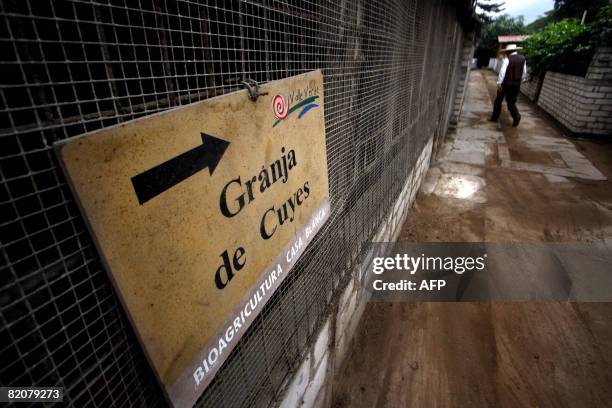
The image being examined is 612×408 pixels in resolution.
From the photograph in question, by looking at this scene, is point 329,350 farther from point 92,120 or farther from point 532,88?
point 532,88

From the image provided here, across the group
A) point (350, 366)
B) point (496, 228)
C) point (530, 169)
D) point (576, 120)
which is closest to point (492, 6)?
point (576, 120)

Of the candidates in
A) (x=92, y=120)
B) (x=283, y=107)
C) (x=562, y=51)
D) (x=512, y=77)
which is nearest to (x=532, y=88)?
(x=562, y=51)

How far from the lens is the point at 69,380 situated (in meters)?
0.73

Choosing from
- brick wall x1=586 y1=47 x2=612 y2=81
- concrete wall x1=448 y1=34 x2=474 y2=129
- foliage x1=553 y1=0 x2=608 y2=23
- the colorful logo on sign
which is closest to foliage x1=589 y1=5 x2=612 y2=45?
brick wall x1=586 y1=47 x2=612 y2=81

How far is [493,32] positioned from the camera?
44031 mm

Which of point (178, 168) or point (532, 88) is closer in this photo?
point (178, 168)

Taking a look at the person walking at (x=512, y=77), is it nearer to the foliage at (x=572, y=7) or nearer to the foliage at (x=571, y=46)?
the foliage at (x=571, y=46)

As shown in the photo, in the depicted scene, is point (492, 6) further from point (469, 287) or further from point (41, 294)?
point (41, 294)

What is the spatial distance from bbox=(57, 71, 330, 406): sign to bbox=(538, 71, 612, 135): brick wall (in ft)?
39.2

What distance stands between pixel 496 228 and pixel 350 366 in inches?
142

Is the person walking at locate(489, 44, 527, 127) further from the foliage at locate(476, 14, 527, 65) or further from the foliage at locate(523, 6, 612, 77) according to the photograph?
the foliage at locate(476, 14, 527, 65)

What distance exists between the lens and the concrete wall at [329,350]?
2035 millimetres

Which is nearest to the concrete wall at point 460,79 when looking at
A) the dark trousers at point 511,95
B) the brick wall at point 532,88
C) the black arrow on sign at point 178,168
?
the dark trousers at point 511,95

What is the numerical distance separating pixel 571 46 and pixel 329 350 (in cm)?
1406
